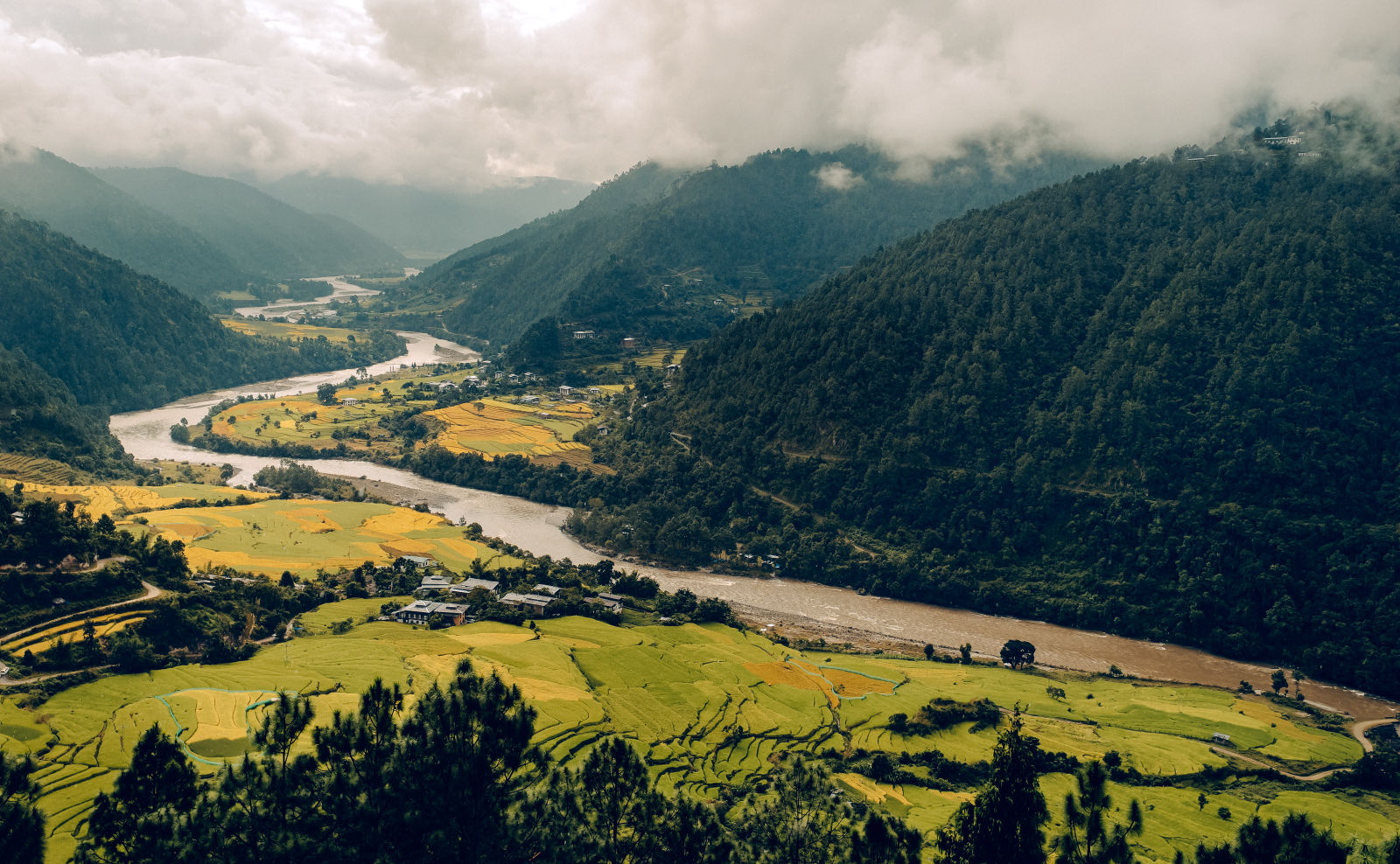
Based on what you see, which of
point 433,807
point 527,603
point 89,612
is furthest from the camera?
→ point 527,603

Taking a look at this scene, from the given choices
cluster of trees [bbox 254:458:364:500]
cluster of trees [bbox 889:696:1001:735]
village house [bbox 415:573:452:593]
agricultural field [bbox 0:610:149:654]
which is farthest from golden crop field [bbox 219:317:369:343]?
cluster of trees [bbox 889:696:1001:735]

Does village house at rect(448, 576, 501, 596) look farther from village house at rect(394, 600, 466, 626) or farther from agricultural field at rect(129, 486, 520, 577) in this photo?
agricultural field at rect(129, 486, 520, 577)

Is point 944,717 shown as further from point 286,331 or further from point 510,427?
point 286,331

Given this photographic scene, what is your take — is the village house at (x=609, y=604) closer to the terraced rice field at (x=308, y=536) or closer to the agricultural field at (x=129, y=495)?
the terraced rice field at (x=308, y=536)

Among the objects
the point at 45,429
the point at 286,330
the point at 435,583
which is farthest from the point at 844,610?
the point at 286,330

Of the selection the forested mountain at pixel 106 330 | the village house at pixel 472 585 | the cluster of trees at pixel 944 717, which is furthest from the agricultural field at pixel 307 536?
the forested mountain at pixel 106 330

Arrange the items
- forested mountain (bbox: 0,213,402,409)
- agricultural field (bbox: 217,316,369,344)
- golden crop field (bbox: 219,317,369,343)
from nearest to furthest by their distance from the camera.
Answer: forested mountain (bbox: 0,213,402,409), agricultural field (bbox: 217,316,369,344), golden crop field (bbox: 219,317,369,343)

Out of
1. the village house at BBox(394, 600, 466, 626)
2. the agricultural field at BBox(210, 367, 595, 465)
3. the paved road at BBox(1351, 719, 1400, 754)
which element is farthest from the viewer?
the agricultural field at BBox(210, 367, 595, 465)

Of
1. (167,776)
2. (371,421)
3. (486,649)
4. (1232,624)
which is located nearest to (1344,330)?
(1232,624)
